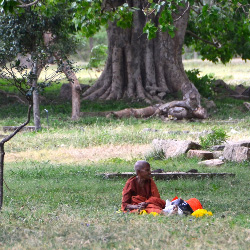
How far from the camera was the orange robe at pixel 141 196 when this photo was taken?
703 cm

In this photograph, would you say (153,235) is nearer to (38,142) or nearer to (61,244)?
(61,244)

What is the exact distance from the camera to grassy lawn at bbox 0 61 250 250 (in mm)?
5543

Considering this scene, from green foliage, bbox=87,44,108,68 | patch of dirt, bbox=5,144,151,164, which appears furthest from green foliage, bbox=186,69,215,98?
patch of dirt, bbox=5,144,151,164

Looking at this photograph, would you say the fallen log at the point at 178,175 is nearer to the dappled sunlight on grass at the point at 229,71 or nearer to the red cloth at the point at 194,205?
the red cloth at the point at 194,205

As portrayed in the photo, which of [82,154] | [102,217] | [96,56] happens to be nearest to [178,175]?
[102,217]

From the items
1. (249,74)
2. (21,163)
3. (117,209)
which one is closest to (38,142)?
(21,163)

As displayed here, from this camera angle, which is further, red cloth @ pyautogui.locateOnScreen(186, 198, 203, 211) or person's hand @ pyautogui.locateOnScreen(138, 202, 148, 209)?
red cloth @ pyautogui.locateOnScreen(186, 198, 203, 211)

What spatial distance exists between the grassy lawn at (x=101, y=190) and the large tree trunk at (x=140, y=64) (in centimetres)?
401

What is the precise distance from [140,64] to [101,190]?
47.2 feet

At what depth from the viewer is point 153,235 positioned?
557 cm

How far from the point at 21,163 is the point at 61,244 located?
701 cm

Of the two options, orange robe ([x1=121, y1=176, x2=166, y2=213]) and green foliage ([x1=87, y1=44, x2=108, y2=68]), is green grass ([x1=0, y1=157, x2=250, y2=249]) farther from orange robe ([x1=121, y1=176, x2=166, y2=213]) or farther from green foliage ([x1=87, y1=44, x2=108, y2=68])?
green foliage ([x1=87, y1=44, x2=108, y2=68])

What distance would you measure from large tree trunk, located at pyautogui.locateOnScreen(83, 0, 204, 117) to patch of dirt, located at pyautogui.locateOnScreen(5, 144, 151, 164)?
873cm

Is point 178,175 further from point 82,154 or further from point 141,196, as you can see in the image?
point 82,154
